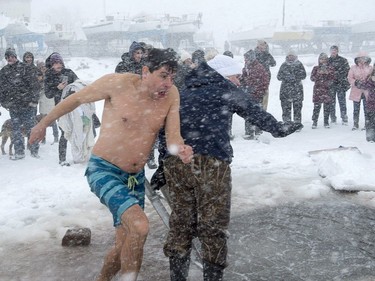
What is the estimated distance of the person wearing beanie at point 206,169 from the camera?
304 centimetres

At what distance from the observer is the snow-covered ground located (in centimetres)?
515

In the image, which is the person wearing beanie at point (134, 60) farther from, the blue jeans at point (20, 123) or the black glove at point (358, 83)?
the black glove at point (358, 83)

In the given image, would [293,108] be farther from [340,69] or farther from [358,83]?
[358,83]

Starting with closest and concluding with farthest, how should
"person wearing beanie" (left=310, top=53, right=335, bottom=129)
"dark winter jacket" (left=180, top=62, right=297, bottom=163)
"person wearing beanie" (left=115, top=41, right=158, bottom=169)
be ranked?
1. "dark winter jacket" (left=180, top=62, right=297, bottom=163)
2. "person wearing beanie" (left=115, top=41, right=158, bottom=169)
3. "person wearing beanie" (left=310, top=53, right=335, bottom=129)

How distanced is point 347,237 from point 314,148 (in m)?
4.32

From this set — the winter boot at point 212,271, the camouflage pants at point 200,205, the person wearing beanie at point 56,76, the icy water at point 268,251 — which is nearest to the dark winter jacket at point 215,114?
the camouflage pants at point 200,205

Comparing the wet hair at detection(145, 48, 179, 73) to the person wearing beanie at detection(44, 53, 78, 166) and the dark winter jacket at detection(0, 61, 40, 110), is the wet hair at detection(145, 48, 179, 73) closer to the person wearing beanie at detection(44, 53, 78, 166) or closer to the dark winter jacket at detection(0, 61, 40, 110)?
the person wearing beanie at detection(44, 53, 78, 166)

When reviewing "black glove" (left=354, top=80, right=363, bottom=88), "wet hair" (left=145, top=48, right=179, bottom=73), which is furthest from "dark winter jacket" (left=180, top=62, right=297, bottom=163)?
"black glove" (left=354, top=80, right=363, bottom=88)

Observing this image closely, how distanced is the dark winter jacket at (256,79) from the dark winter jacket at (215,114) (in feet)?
22.2

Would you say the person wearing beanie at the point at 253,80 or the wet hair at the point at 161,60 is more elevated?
the wet hair at the point at 161,60

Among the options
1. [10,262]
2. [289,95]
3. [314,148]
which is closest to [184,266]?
[10,262]

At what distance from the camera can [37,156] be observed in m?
8.61

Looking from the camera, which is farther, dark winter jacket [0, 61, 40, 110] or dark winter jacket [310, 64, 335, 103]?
dark winter jacket [310, 64, 335, 103]

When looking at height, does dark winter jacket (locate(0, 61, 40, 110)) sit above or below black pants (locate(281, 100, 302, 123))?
above
